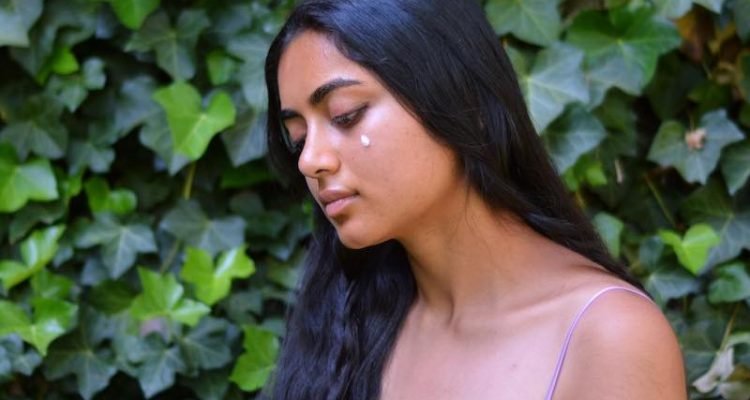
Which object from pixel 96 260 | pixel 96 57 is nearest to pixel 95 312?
pixel 96 260

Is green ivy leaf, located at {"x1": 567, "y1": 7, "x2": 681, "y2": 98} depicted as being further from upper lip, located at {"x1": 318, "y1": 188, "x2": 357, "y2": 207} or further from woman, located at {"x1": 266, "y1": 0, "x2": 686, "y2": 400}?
upper lip, located at {"x1": 318, "y1": 188, "x2": 357, "y2": 207}

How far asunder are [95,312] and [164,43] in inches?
18.7

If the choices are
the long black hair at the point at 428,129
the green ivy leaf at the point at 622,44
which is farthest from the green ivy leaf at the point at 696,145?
the long black hair at the point at 428,129

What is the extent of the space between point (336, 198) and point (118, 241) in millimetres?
854

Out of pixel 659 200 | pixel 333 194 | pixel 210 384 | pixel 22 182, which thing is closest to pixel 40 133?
pixel 22 182

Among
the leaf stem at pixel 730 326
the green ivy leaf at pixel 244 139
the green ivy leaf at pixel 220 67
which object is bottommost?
the leaf stem at pixel 730 326

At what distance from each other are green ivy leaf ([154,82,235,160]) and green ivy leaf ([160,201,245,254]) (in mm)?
119

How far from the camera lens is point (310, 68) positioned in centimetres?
117

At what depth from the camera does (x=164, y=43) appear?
192 cm

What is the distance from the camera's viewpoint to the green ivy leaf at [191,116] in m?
1.86

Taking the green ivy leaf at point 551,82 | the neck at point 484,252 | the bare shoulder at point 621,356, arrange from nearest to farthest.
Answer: the bare shoulder at point 621,356 < the neck at point 484,252 < the green ivy leaf at point 551,82

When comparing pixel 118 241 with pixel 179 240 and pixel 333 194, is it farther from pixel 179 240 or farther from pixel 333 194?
pixel 333 194

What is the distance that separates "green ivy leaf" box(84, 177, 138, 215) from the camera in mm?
1949

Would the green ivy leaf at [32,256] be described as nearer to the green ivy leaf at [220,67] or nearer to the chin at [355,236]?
the green ivy leaf at [220,67]
